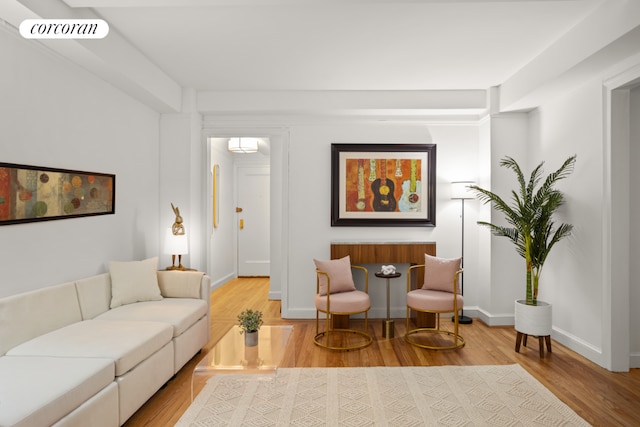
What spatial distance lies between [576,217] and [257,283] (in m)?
5.38

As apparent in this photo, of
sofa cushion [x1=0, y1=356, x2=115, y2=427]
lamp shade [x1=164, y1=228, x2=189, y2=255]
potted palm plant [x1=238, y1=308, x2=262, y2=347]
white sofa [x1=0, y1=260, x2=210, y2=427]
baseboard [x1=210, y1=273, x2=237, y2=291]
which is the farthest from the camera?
baseboard [x1=210, y1=273, x2=237, y2=291]

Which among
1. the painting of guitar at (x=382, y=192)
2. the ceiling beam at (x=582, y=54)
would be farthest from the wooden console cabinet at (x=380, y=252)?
the ceiling beam at (x=582, y=54)

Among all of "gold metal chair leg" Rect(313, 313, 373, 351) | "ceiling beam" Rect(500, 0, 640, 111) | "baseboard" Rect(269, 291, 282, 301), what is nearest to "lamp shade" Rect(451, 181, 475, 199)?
"ceiling beam" Rect(500, 0, 640, 111)

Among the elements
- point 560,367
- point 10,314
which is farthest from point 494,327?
point 10,314

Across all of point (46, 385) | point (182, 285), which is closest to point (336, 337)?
point (182, 285)

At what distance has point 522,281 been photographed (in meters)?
4.99

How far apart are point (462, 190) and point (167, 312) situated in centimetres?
364

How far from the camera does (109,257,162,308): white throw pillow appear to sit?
12.1 feet

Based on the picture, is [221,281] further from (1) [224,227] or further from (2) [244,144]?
(2) [244,144]

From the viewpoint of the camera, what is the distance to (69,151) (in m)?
3.42

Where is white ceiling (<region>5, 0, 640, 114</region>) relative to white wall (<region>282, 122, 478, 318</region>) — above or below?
above

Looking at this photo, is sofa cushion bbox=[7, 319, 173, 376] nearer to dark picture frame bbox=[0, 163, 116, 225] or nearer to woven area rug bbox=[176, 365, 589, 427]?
woven area rug bbox=[176, 365, 589, 427]

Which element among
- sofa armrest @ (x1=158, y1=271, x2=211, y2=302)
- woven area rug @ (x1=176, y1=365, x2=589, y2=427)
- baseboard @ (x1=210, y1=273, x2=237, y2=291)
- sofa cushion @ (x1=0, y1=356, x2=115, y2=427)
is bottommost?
woven area rug @ (x1=176, y1=365, x2=589, y2=427)

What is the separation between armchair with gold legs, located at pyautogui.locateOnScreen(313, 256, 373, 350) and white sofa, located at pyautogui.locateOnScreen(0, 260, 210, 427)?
123 centimetres
